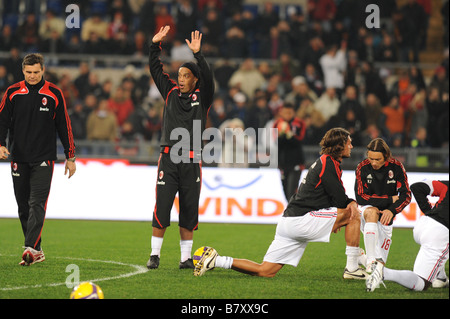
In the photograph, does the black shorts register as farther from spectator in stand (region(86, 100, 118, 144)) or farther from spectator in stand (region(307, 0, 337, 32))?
spectator in stand (region(307, 0, 337, 32))

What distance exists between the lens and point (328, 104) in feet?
61.1

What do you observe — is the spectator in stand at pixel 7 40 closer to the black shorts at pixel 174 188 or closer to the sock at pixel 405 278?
the black shorts at pixel 174 188

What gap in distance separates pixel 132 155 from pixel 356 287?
9329 millimetres

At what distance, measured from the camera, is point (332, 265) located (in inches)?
383

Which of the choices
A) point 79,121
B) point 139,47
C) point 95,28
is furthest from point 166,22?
point 79,121

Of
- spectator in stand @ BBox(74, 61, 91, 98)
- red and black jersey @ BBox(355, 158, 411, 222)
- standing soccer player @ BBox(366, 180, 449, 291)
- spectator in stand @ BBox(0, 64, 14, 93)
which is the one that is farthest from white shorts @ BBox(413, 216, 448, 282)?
spectator in stand @ BBox(0, 64, 14, 93)

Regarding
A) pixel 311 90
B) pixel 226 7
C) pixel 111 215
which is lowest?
pixel 111 215

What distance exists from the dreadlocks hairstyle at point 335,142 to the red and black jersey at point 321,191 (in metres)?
0.07

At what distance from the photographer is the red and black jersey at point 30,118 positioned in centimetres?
914

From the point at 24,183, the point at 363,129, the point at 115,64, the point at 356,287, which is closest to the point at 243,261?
the point at 356,287

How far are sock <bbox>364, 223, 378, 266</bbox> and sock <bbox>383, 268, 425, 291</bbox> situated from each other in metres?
1.06

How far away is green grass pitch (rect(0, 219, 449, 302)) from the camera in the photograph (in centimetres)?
736

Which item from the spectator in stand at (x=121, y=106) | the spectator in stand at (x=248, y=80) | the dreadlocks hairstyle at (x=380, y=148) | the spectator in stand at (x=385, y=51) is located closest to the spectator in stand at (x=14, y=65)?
the spectator in stand at (x=121, y=106)

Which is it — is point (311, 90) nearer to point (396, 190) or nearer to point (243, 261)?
point (396, 190)
